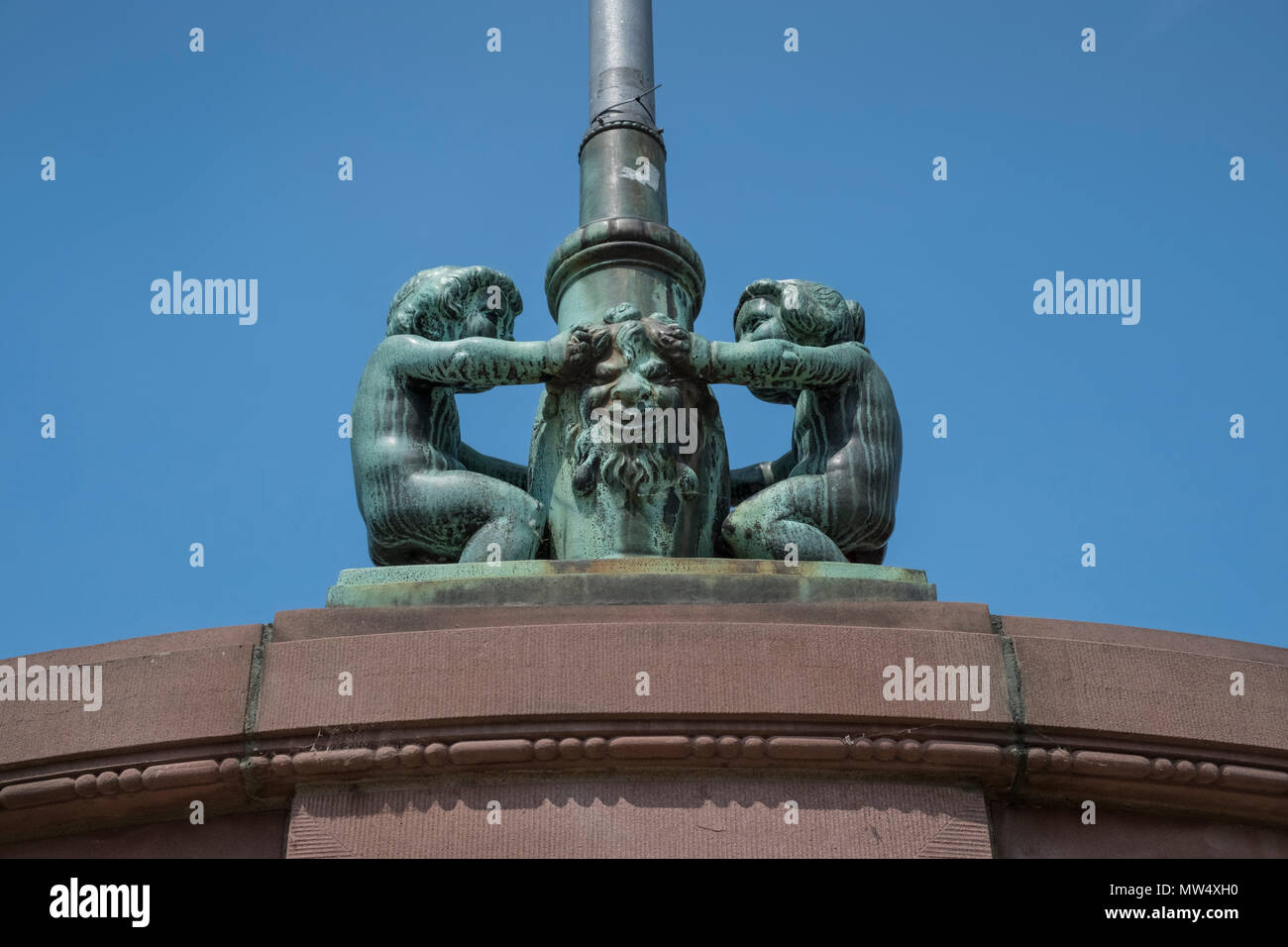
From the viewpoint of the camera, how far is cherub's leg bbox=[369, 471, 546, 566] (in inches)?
317

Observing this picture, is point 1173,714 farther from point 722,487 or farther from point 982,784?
point 722,487

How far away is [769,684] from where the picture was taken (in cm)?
627

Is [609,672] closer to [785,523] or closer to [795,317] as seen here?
[785,523]

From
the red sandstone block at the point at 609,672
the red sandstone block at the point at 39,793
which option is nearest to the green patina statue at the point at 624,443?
the red sandstone block at the point at 609,672

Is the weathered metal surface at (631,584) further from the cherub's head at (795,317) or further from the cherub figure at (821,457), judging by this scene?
the cherub's head at (795,317)

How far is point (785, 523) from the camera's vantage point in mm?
8102

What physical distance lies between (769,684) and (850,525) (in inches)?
85.7

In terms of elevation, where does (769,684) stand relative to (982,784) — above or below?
above

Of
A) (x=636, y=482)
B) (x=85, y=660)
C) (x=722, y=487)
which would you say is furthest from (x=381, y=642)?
(x=722, y=487)

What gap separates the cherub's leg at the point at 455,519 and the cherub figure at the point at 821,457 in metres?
1.04

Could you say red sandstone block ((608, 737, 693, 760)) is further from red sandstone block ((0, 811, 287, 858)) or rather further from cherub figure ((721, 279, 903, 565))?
cherub figure ((721, 279, 903, 565))

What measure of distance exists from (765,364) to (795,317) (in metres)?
0.50

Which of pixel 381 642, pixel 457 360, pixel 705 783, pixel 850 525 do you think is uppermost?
pixel 457 360
